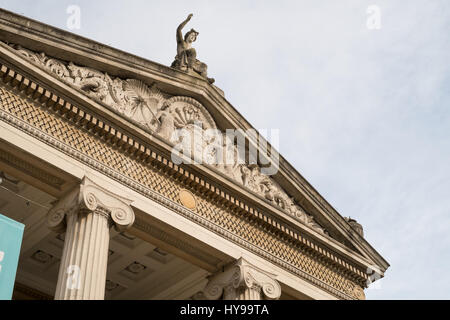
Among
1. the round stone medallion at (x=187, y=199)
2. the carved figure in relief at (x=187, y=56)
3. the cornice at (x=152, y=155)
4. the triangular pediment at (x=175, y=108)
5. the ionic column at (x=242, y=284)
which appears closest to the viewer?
the cornice at (x=152, y=155)

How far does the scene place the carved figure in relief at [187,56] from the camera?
18719 millimetres

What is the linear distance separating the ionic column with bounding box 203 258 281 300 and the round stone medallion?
171 centimetres

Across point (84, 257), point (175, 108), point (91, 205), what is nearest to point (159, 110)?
point (175, 108)

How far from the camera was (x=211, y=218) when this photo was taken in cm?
1686

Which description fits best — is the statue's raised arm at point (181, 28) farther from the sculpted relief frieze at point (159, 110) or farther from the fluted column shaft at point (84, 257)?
the fluted column shaft at point (84, 257)

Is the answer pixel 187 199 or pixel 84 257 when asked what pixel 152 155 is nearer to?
pixel 187 199

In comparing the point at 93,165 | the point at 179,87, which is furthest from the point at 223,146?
the point at 93,165

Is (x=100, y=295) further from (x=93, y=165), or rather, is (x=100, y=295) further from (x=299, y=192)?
(x=299, y=192)

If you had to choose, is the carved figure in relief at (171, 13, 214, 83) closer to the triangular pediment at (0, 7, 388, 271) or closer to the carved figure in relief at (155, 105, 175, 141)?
the triangular pediment at (0, 7, 388, 271)

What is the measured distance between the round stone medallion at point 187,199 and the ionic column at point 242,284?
5.62 feet

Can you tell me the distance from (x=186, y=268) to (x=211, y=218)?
2.47 meters

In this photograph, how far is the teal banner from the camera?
10.8 metres

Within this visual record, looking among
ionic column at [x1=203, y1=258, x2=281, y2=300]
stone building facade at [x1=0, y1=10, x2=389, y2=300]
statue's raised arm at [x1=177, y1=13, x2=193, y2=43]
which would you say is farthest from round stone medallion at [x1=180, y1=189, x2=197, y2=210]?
statue's raised arm at [x1=177, y1=13, x2=193, y2=43]

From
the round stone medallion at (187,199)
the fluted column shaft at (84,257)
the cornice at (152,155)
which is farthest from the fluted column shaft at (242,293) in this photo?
the fluted column shaft at (84,257)
